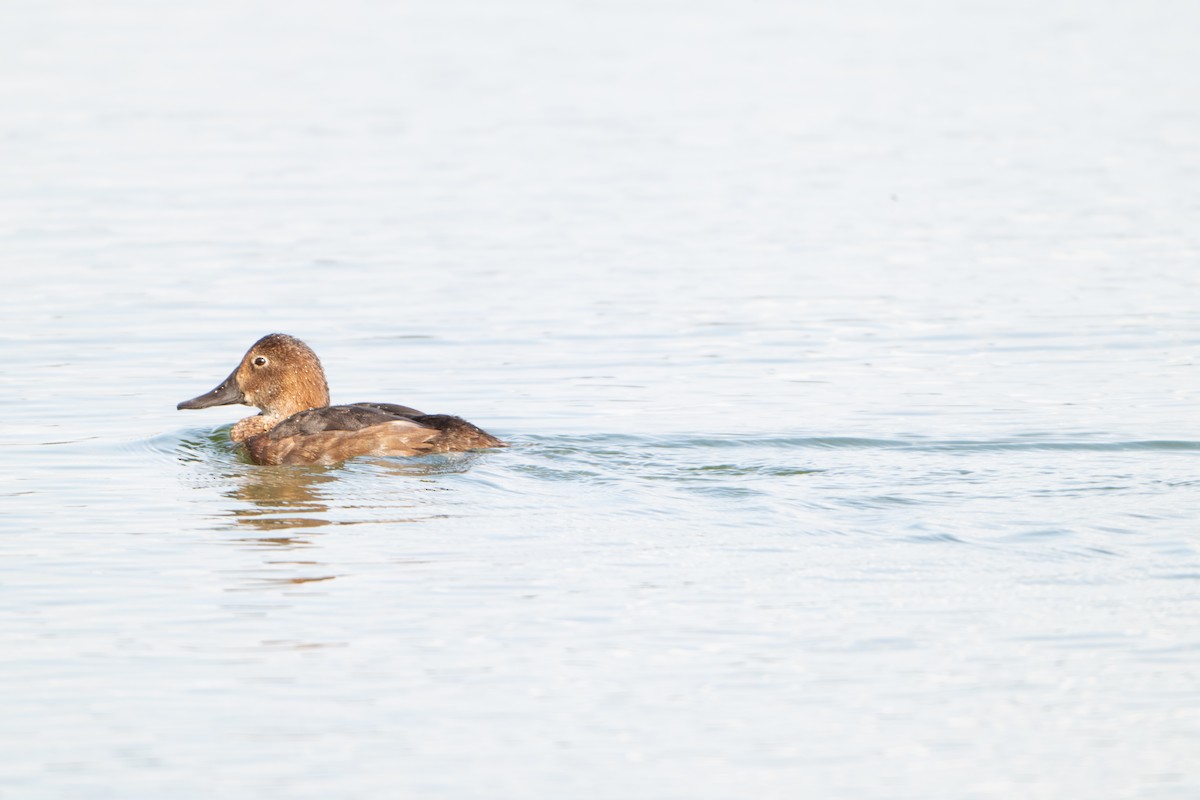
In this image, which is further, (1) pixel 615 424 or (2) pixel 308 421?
(1) pixel 615 424

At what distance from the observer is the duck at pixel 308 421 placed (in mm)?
10664

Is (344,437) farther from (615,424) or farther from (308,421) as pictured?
(615,424)

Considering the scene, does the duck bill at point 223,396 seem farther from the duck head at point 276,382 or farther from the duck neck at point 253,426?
the duck neck at point 253,426

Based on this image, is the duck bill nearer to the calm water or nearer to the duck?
the duck

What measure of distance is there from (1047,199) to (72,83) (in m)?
13.0

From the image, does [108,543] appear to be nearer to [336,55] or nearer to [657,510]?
[657,510]

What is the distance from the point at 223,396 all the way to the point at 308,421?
92 centimetres

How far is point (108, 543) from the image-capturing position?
8.81 meters

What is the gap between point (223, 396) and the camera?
1172 centimetres

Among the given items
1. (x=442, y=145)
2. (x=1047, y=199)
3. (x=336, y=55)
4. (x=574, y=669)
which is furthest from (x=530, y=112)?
(x=574, y=669)

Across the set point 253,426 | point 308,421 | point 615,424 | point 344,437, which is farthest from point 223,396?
point 615,424

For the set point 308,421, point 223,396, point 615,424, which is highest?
point 223,396

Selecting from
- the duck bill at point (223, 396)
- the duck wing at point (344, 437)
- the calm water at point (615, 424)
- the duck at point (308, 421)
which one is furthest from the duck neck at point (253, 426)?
the duck wing at point (344, 437)

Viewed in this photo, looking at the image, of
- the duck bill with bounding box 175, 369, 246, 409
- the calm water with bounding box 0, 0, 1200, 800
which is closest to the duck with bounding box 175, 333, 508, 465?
the duck bill with bounding box 175, 369, 246, 409
